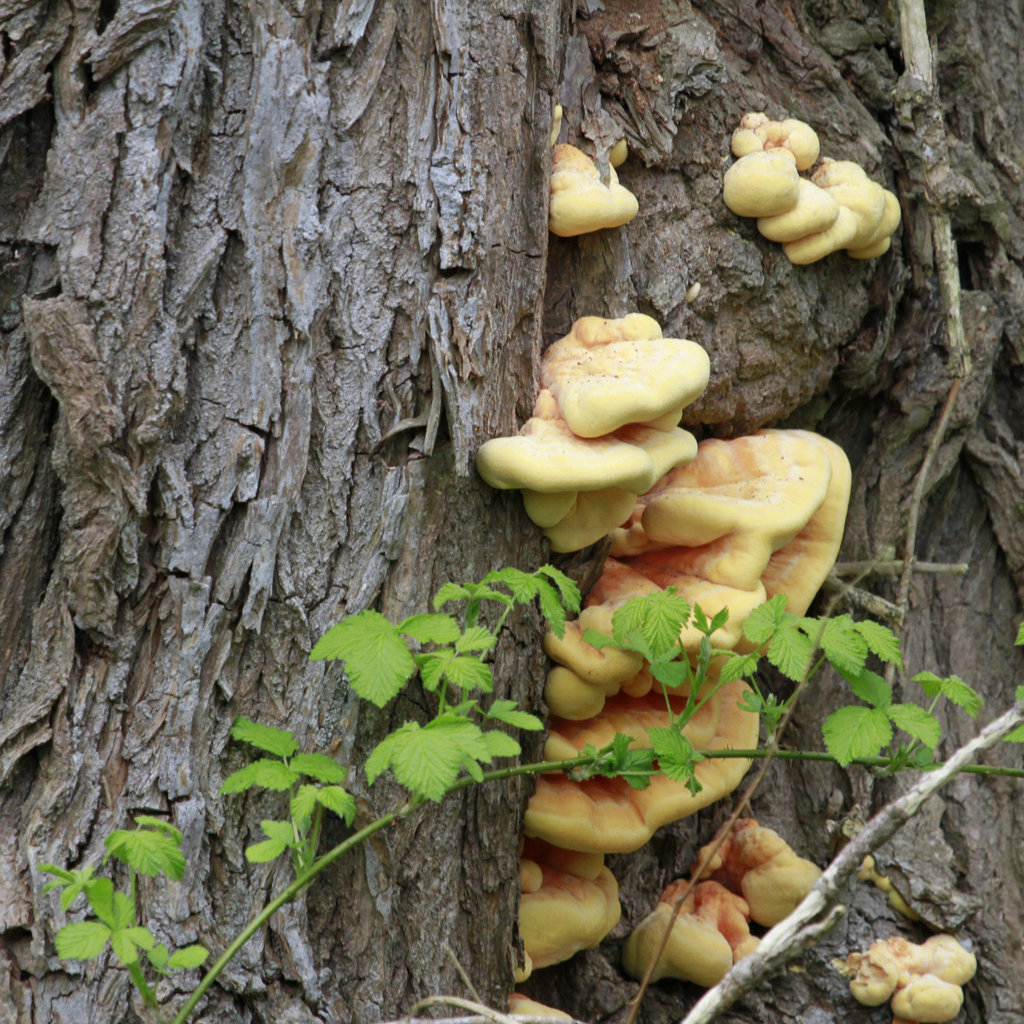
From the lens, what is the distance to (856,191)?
3246mm

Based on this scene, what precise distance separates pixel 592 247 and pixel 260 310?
49.1 inches

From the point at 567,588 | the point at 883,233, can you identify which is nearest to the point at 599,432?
the point at 567,588

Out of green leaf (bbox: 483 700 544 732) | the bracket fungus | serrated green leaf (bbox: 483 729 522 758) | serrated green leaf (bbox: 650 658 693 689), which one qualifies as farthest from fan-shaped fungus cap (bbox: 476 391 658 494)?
serrated green leaf (bbox: 483 729 522 758)

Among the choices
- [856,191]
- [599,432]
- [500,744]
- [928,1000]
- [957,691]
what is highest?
[856,191]

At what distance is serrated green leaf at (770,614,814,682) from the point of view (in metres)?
2.18

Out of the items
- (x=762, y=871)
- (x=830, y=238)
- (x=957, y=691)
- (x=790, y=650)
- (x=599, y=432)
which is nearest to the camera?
(x=790, y=650)

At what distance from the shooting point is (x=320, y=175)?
2.39 metres

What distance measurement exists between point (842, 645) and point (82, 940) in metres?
1.79

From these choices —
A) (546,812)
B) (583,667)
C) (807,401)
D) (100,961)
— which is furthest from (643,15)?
(100,961)

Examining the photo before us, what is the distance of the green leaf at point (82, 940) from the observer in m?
1.67

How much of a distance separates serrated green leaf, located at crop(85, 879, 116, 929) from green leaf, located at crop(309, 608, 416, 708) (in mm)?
582

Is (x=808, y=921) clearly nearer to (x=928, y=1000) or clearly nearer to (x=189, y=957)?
(x=189, y=957)

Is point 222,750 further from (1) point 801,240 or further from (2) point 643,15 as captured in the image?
(2) point 643,15

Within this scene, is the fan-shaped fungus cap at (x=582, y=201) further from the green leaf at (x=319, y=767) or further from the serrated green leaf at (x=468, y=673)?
the green leaf at (x=319, y=767)
